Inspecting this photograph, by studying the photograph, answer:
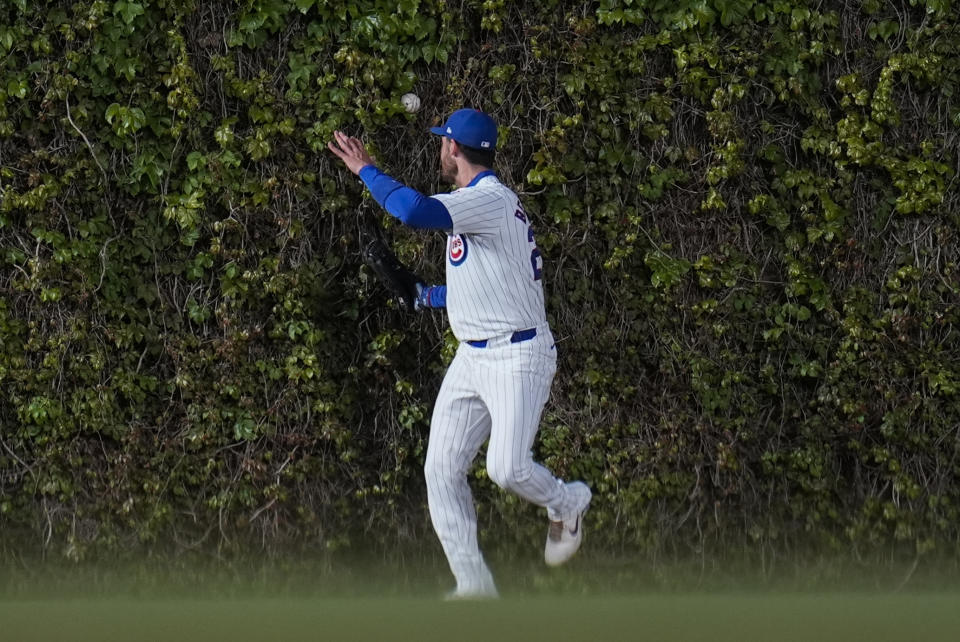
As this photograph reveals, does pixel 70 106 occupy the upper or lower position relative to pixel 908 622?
upper

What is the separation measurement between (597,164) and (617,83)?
18.6 inches

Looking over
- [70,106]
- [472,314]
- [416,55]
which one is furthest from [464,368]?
[70,106]

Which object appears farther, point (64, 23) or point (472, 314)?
point (64, 23)

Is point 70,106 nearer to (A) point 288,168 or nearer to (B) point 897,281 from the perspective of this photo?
(A) point 288,168

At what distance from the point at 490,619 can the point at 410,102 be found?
373 centimetres

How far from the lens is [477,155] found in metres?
5.18

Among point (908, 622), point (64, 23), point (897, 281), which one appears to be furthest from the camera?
point (897, 281)

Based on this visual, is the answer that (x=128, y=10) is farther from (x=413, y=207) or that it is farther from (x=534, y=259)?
(x=534, y=259)

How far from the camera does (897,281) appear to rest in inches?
283

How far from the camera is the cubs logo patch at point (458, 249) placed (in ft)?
16.8

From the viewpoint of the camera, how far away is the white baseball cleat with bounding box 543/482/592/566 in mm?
5406

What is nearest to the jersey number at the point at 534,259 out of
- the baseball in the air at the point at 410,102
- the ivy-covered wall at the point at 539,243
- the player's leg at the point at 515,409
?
the player's leg at the point at 515,409

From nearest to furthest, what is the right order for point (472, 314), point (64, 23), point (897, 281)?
point (472, 314), point (64, 23), point (897, 281)

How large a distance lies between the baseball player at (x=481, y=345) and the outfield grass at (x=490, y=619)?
0.76m
